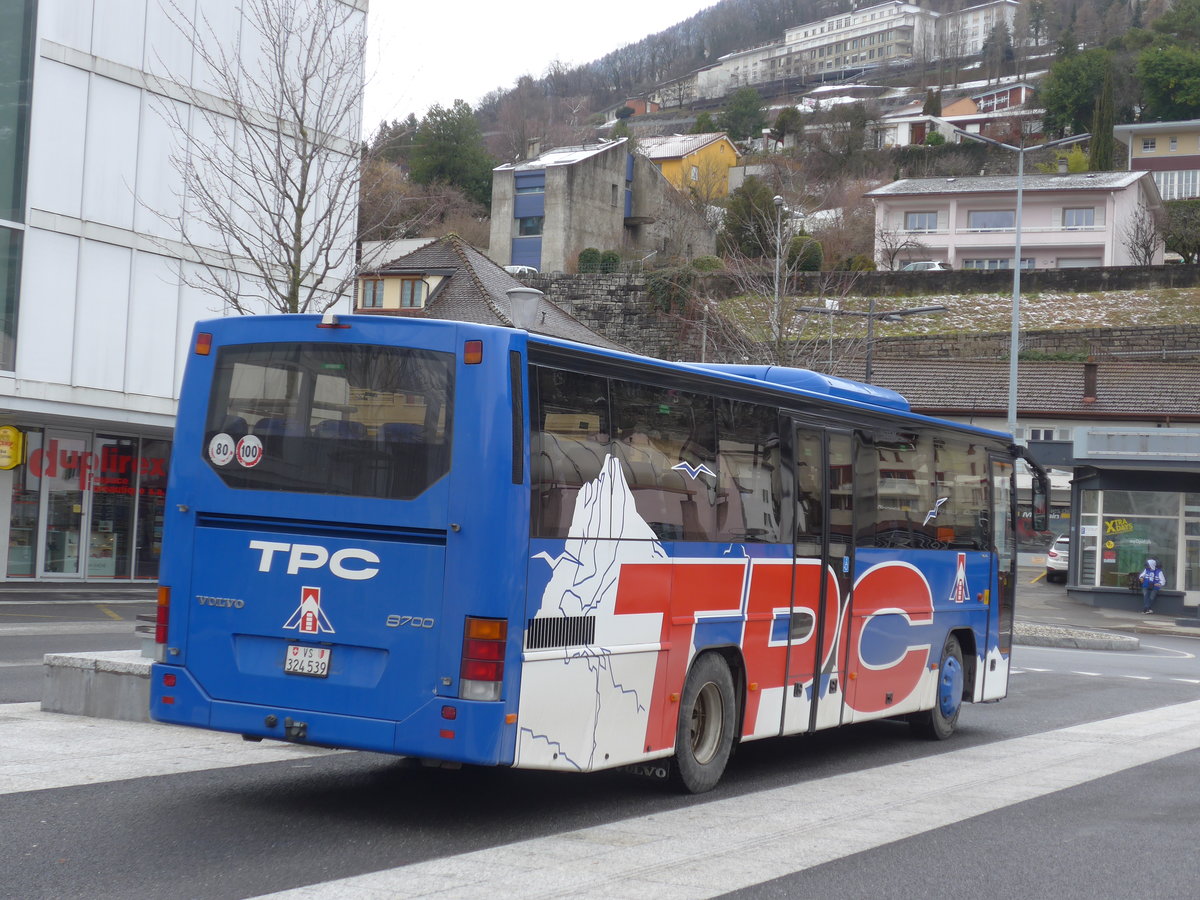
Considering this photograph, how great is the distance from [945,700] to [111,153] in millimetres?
21207

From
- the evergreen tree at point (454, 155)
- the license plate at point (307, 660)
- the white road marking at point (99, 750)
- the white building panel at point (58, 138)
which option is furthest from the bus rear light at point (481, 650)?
the evergreen tree at point (454, 155)

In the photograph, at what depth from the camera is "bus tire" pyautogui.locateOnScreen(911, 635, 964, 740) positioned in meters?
12.9

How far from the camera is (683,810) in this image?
8.56 metres

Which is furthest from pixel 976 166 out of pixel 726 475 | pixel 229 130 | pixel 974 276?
pixel 726 475

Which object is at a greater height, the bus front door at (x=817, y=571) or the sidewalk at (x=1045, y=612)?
the bus front door at (x=817, y=571)

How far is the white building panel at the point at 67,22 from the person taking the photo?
26.4m

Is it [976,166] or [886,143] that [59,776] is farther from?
[886,143]

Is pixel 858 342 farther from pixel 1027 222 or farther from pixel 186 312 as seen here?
pixel 186 312

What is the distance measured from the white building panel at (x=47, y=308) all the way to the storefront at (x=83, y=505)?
1647mm

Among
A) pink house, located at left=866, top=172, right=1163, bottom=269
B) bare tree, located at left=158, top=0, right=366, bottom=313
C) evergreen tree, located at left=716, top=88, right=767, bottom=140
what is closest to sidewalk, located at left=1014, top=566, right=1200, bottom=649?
bare tree, located at left=158, top=0, right=366, bottom=313

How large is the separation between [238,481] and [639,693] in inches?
103

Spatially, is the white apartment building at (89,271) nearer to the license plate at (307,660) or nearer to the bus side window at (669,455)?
the bus side window at (669,455)

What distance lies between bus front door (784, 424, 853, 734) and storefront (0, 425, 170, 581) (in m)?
21.2

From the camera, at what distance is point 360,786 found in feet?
29.1
